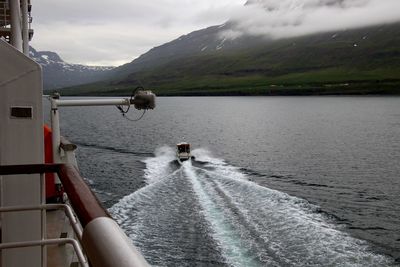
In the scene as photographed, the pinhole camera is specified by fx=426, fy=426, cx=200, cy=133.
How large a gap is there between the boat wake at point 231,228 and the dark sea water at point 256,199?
56mm

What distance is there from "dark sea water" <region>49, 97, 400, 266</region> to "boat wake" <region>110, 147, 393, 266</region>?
0.19 feet

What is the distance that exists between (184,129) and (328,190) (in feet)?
180

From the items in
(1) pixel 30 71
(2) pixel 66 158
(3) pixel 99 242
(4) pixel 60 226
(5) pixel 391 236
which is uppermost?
(1) pixel 30 71

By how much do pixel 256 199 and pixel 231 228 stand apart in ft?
22.5

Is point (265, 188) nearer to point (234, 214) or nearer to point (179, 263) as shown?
point (234, 214)

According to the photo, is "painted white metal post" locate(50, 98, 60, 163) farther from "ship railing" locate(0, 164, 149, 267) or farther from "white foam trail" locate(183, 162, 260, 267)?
"ship railing" locate(0, 164, 149, 267)

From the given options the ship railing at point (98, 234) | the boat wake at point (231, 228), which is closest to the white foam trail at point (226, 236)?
the boat wake at point (231, 228)

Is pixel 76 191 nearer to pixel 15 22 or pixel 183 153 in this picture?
pixel 15 22

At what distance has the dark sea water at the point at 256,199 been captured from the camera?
19609 mm

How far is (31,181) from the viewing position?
6.21 metres

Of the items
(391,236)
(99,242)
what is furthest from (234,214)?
(99,242)

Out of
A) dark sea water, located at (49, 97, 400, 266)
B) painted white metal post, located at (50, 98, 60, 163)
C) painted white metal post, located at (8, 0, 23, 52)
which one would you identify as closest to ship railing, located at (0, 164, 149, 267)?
painted white metal post, located at (8, 0, 23, 52)

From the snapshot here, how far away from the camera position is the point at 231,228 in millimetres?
22266

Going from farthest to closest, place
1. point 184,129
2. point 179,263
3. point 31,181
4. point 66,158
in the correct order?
point 184,129, point 179,263, point 66,158, point 31,181
